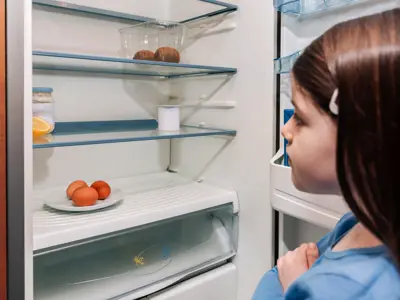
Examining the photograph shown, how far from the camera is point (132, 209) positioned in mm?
1174

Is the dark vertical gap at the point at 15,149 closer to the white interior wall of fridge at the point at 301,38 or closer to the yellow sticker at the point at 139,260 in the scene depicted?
the yellow sticker at the point at 139,260

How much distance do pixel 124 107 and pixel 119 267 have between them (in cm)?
62

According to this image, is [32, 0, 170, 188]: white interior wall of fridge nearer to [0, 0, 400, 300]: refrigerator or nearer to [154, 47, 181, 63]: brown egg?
[0, 0, 400, 300]: refrigerator

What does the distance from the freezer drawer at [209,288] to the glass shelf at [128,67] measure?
0.70 metres

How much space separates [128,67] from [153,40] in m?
0.13

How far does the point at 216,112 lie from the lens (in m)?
1.45

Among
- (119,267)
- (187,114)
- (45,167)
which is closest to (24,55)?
(45,167)

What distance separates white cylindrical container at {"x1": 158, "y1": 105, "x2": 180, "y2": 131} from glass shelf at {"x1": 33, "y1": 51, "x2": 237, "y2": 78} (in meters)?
0.14

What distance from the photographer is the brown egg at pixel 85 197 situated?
44.6 inches

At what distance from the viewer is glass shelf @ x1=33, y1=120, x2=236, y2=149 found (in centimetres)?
107

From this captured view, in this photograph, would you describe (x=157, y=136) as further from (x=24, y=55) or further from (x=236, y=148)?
(x=24, y=55)

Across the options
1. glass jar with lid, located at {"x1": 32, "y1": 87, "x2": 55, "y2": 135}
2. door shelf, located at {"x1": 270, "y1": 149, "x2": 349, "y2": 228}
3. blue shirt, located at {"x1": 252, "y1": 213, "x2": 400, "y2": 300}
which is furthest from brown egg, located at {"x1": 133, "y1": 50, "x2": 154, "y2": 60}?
blue shirt, located at {"x1": 252, "y1": 213, "x2": 400, "y2": 300}

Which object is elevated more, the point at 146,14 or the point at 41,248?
the point at 146,14

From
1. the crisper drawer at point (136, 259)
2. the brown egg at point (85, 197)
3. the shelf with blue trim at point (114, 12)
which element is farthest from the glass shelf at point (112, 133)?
the shelf with blue trim at point (114, 12)
